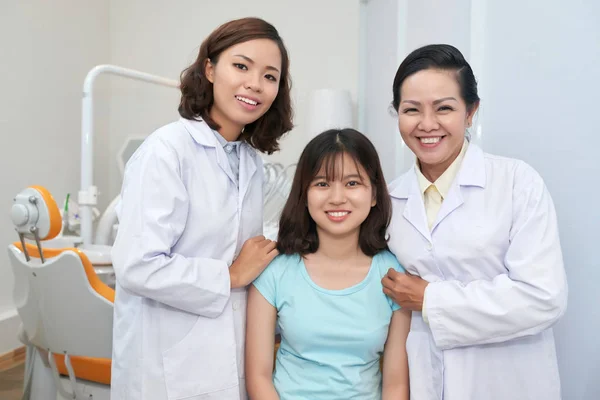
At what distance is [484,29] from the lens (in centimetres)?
176

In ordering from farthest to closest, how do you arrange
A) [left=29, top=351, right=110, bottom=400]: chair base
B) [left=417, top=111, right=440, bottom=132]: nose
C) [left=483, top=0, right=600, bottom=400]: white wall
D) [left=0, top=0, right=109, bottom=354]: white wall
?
[left=0, top=0, right=109, bottom=354]: white wall < [left=29, top=351, right=110, bottom=400]: chair base < [left=483, top=0, right=600, bottom=400]: white wall < [left=417, top=111, right=440, bottom=132]: nose

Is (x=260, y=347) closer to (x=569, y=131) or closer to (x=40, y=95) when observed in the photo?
(x=569, y=131)

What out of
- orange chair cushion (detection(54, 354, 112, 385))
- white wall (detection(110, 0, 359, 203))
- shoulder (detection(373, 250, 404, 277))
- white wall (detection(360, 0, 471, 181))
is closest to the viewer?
shoulder (detection(373, 250, 404, 277))

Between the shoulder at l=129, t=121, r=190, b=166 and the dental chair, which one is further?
the dental chair

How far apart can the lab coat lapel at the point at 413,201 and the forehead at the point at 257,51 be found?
449 mm

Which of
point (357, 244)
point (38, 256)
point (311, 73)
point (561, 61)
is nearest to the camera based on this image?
point (357, 244)

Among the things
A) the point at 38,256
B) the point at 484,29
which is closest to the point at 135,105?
the point at 38,256

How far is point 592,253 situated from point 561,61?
21.1 inches

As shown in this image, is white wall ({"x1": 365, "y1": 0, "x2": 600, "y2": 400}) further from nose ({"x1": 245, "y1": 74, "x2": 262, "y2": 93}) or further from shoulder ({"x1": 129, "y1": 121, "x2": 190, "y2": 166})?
shoulder ({"x1": 129, "y1": 121, "x2": 190, "y2": 166})

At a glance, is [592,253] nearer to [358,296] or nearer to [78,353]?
[358,296]

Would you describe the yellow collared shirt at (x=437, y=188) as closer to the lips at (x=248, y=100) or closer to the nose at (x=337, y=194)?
the nose at (x=337, y=194)

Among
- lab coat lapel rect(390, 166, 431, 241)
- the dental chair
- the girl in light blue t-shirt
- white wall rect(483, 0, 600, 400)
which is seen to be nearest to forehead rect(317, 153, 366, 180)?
the girl in light blue t-shirt

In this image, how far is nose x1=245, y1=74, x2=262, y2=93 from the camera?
1.24 meters

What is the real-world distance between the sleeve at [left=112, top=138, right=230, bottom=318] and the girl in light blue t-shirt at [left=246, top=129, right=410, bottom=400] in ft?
0.50
